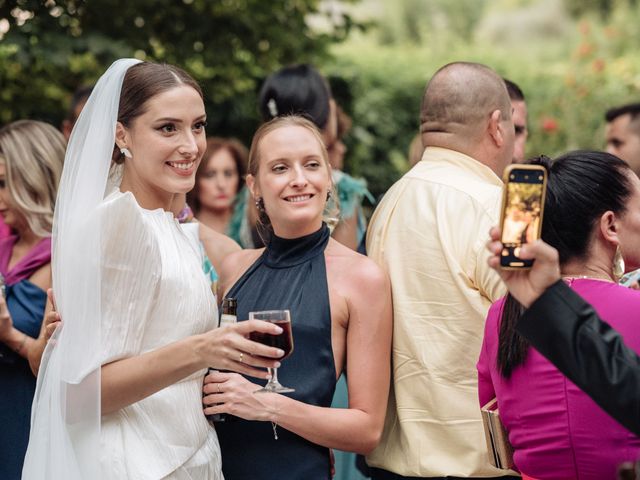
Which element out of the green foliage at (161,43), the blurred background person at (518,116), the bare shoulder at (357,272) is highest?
the green foliage at (161,43)

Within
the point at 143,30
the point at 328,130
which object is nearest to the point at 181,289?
the point at 328,130

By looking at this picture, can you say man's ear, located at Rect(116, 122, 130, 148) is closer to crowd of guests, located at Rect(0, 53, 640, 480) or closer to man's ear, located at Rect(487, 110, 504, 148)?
crowd of guests, located at Rect(0, 53, 640, 480)

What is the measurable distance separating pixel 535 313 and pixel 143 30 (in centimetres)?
460

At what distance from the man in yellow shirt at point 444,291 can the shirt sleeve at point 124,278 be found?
1.06 meters

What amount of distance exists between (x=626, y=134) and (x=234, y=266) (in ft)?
12.2

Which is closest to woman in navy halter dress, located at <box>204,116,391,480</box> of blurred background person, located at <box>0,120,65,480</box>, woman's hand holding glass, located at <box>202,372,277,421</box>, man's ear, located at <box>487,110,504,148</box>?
woman's hand holding glass, located at <box>202,372,277,421</box>

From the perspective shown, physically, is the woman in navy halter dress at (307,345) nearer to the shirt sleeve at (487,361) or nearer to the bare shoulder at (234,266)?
the bare shoulder at (234,266)

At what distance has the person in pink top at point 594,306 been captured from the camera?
2.87 metres

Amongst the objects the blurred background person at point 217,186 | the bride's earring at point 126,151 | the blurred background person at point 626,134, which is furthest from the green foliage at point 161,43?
the blurred background person at point 626,134

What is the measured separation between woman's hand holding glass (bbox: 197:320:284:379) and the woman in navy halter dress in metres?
0.43

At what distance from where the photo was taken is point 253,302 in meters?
3.78

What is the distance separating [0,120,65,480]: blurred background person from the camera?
14.6 feet

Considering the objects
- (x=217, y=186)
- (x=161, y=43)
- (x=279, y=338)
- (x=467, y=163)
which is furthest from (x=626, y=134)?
(x=279, y=338)

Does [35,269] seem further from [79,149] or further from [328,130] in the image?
[328,130]
